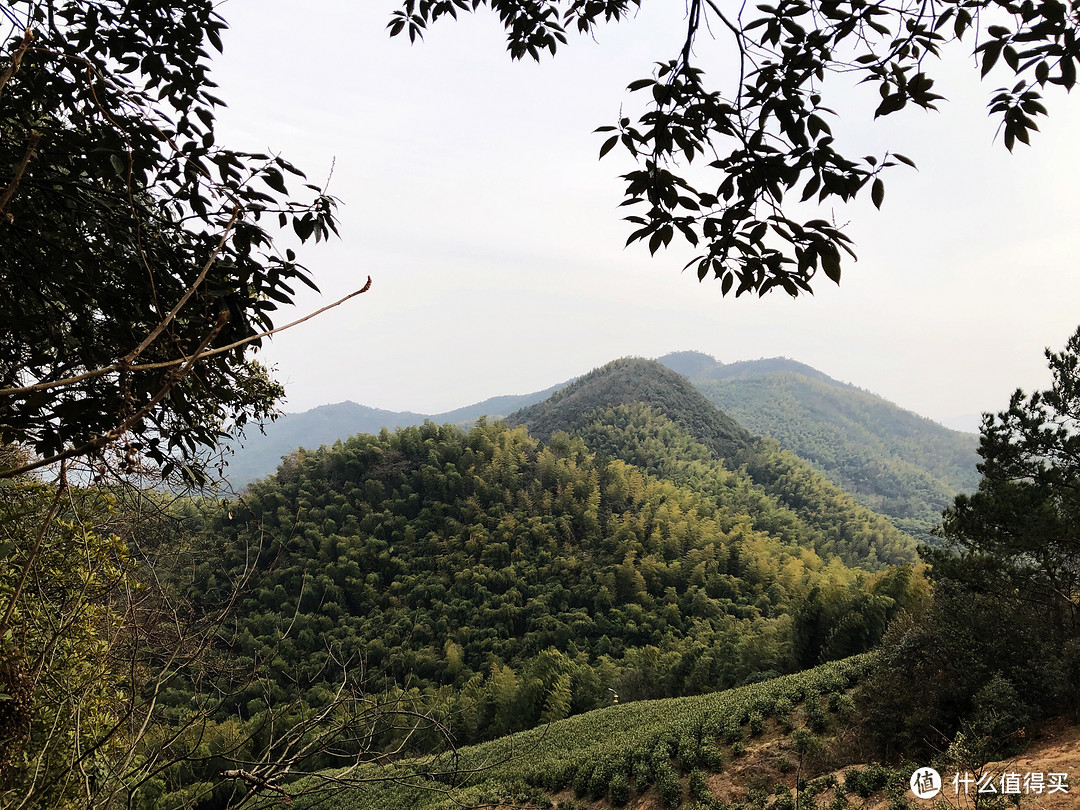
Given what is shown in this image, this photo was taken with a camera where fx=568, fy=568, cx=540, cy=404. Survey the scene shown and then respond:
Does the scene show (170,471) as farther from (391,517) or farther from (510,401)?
(510,401)

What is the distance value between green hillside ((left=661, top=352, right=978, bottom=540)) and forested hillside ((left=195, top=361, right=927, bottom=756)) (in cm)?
3368

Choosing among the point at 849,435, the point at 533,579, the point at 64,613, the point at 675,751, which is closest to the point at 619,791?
the point at 675,751

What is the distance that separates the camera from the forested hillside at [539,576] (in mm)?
18469

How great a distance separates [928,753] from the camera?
289 inches

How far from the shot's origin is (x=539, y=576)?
2781 centimetres

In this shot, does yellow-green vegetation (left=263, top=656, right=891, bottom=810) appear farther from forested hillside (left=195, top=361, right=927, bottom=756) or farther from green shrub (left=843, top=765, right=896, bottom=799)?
forested hillside (left=195, top=361, right=927, bottom=756)

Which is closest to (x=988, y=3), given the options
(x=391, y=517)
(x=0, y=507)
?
(x=0, y=507)

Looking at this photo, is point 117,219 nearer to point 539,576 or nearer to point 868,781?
point 868,781

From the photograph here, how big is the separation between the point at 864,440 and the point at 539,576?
10181 centimetres

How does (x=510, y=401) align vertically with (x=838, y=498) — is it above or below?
above

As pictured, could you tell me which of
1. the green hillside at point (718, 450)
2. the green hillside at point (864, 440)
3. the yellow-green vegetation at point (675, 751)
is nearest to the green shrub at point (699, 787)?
the yellow-green vegetation at point (675, 751)

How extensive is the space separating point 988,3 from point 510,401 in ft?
650

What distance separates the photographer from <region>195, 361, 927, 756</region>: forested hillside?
60.6 ft

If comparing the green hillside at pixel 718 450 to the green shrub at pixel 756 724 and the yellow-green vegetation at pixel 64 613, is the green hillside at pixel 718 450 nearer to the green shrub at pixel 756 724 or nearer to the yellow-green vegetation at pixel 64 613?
the green shrub at pixel 756 724
